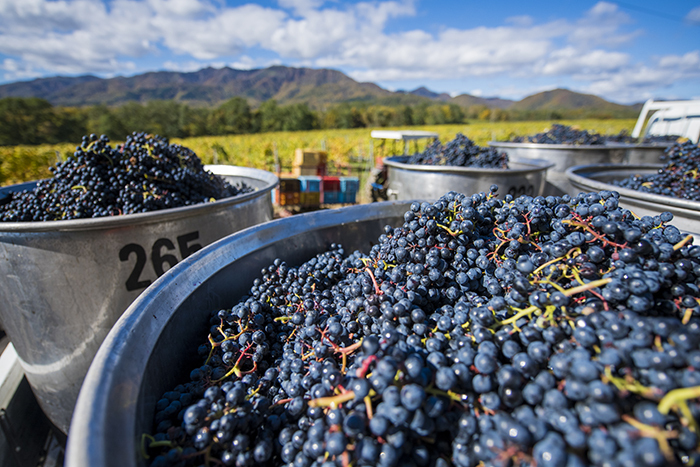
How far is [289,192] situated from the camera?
9.03 meters

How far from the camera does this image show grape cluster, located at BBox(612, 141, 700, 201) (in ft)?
8.37

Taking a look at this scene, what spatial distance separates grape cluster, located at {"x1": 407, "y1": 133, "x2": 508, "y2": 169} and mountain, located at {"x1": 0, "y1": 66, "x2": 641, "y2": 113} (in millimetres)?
122490

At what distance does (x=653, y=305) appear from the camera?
32.4 inches

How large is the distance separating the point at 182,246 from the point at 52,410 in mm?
1509

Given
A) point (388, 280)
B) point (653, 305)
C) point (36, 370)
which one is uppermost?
point (653, 305)

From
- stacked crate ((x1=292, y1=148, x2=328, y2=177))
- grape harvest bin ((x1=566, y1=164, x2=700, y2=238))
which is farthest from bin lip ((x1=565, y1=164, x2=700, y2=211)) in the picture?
stacked crate ((x1=292, y1=148, x2=328, y2=177))

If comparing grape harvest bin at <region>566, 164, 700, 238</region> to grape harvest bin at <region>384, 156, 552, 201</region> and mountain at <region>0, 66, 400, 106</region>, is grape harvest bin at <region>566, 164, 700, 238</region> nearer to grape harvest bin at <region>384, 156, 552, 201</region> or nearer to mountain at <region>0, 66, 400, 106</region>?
grape harvest bin at <region>384, 156, 552, 201</region>

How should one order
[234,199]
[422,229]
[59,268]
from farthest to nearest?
[234,199] < [59,268] < [422,229]

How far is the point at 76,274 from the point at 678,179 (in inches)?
175

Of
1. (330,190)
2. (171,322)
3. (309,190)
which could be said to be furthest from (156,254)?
(330,190)

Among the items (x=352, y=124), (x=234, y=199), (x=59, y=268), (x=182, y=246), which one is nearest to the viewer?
(x=59, y=268)

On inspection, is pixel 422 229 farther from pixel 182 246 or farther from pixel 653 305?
pixel 182 246

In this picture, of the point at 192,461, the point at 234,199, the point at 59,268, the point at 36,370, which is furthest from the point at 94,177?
the point at 192,461

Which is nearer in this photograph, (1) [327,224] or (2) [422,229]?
(2) [422,229]
